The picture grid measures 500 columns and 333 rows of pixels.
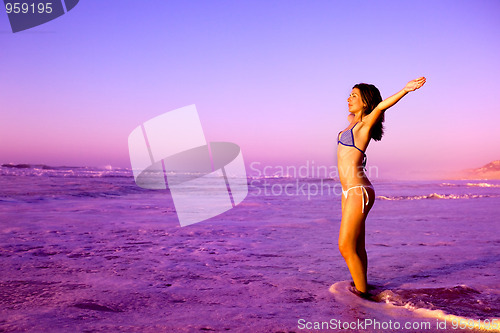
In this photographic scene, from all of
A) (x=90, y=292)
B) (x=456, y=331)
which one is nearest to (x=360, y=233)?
(x=456, y=331)

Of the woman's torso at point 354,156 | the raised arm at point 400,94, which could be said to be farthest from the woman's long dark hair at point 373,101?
the raised arm at point 400,94

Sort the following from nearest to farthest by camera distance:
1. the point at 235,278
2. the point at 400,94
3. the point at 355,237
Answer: the point at 400,94, the point at 355,237, the point at 235,278

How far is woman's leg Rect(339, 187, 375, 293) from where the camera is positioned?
116 inches

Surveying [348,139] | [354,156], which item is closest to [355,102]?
[348,139]

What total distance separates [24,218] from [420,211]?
9356mm

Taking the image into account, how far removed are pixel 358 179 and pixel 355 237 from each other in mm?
489

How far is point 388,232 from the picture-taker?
248 inches

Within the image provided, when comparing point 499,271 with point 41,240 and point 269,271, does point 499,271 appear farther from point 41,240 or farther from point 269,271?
point 41,240

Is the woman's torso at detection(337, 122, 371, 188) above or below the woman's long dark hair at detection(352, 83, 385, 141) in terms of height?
below

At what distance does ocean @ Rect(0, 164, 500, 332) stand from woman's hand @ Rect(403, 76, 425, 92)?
163 cm

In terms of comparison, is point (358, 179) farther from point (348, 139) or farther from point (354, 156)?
point (348, 139)

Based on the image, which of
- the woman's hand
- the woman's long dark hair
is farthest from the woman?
the woman's hand

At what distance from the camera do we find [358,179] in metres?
3.02

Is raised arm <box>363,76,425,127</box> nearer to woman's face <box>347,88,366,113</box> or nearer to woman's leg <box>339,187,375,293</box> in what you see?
woman's face <box>347,88,366,113</box>
